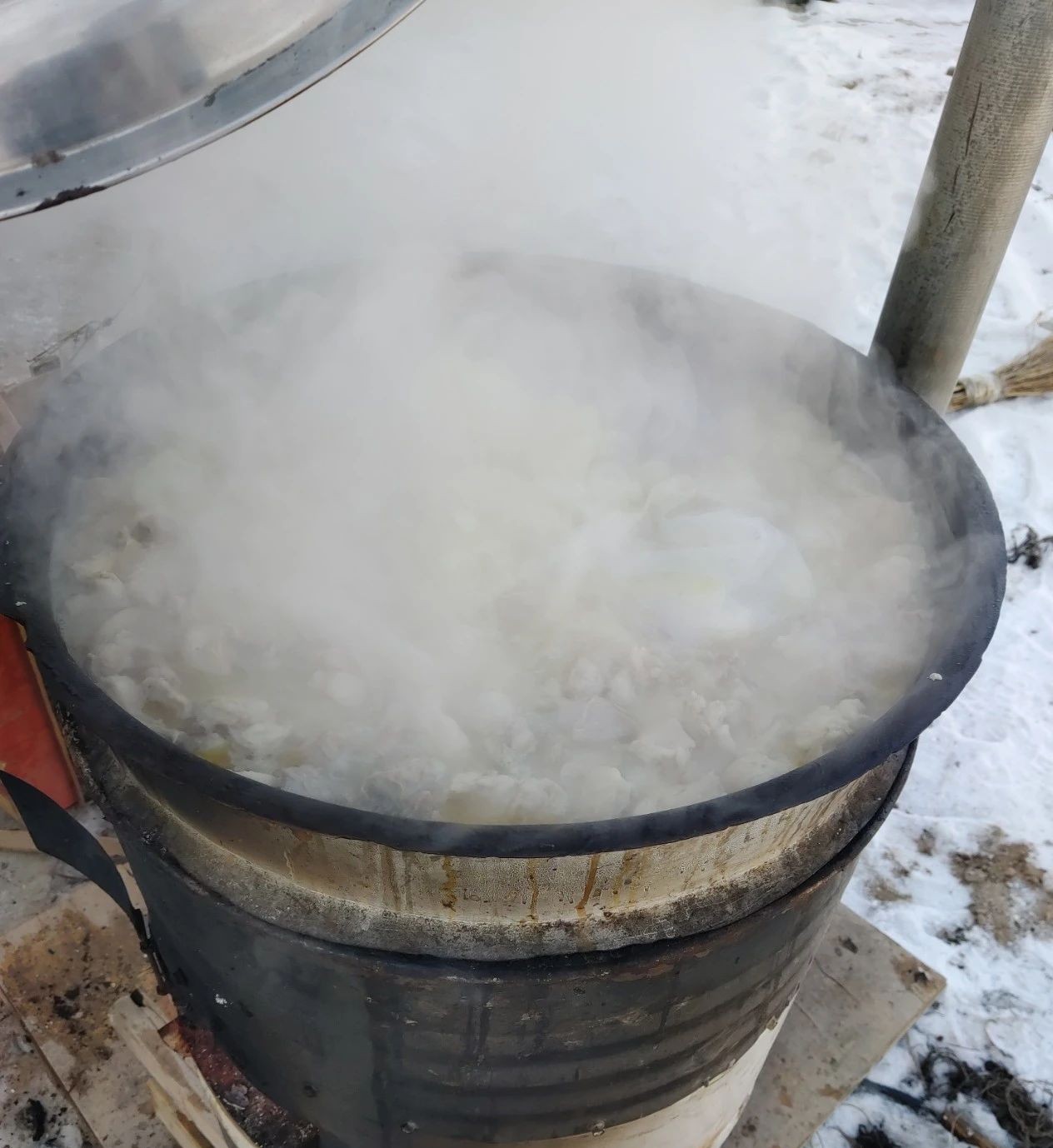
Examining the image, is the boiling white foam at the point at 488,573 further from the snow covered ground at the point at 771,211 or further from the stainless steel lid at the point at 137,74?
the snow covered ground at the point at 771,211

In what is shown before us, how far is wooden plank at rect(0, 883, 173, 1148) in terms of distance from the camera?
7.95ft

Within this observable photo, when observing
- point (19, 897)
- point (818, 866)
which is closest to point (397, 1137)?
point (818, 866)

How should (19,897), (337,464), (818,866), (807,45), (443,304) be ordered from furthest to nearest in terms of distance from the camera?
(807,45) → (19,897) → (443,304) → (337,464) → (818,866)

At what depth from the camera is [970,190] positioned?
6.47 feet

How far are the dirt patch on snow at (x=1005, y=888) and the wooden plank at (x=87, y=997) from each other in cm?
234

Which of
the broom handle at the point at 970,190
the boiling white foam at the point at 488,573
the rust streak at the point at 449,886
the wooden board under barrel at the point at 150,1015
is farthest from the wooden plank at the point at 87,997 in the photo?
the broom handle at the point at 970,190

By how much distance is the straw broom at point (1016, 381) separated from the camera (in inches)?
187

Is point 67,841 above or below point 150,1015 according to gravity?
above

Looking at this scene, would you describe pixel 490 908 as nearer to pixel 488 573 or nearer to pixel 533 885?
pixel 533 885

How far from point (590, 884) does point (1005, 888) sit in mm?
2294

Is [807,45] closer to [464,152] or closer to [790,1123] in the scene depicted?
[464,152]

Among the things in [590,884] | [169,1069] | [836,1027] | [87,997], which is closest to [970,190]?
[590,884]

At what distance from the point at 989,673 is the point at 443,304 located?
2.59 meters

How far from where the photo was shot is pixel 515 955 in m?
1.43
